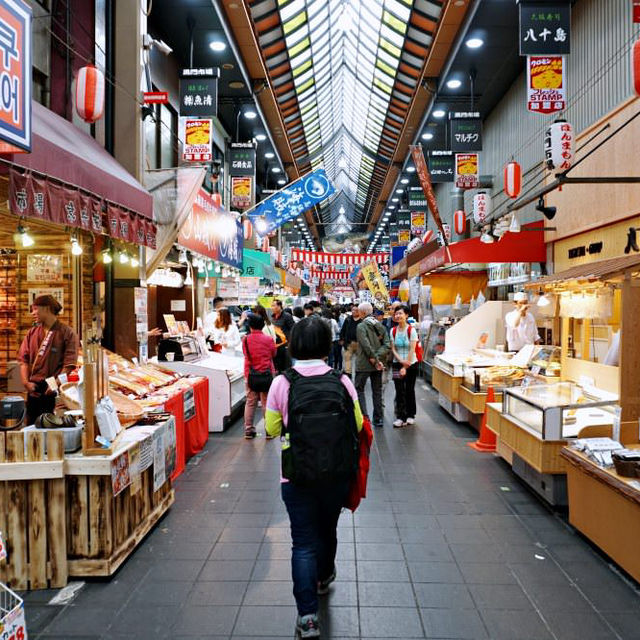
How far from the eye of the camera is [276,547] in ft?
13.7

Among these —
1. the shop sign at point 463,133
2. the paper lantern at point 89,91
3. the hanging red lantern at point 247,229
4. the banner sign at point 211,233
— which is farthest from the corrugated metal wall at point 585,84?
the paper lantern at point 89,91

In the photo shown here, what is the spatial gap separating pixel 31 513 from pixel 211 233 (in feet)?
22.1

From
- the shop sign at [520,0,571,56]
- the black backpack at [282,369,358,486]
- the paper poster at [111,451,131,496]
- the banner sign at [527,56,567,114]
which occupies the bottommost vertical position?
the paper poster at [111,451,131,496]

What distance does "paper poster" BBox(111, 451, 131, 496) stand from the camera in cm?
363

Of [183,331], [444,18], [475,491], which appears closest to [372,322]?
[475,491]

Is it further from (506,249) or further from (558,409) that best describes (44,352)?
(506,249)

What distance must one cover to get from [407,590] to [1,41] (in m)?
3.83

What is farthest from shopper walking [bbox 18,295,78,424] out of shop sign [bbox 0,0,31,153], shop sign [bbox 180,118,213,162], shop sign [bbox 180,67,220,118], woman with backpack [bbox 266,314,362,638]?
shop sign [bbox 180,67,220,118]

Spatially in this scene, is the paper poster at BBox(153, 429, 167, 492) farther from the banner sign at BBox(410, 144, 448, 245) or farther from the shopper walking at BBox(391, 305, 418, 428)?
the banner sign at BBox(410, 144, 448, 245)

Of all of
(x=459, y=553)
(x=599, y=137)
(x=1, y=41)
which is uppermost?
(x=599, y=137)

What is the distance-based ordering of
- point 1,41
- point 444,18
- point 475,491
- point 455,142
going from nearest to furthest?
point 1,41, point 475,491, point 444,18, point 455,142

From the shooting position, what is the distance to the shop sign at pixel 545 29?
831cm

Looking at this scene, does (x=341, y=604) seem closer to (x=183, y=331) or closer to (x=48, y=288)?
(x=48, y=288)

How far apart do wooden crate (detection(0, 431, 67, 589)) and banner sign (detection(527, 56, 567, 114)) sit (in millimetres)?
8128
